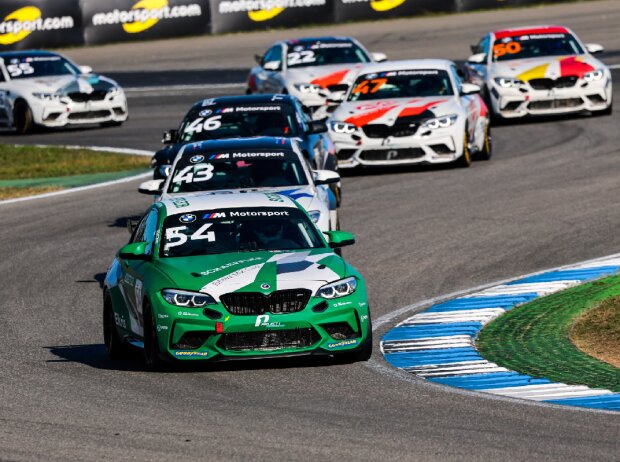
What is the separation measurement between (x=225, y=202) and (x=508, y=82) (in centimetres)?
1377

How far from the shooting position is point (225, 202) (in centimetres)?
1224

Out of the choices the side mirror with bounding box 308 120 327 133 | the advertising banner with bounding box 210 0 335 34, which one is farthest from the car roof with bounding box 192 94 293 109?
the advertising banner with bounding box 210 0 335 34

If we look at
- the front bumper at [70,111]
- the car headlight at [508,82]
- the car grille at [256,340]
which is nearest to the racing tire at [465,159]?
the car headlight at [508,82]

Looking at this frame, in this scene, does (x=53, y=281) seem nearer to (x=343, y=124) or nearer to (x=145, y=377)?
(x=145, y=377)

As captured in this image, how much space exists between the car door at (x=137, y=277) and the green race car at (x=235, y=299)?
0.01 m

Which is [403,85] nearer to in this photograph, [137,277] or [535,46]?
[535,46]

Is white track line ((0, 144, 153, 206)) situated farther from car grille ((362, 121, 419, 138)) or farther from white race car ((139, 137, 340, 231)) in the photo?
white race car ((139, 137, 340, 231))

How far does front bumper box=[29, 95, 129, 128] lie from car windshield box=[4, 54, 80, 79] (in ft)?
2.57

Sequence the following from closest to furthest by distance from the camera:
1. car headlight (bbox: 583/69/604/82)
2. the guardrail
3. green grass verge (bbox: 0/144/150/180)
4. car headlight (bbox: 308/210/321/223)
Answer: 1. car headlight (bbox: 308/210/321/223)
2. green grass verge (bbox: 0/144/150/180)
3. car headlight (bbox: 583/69/604/82)
4. the guardrail

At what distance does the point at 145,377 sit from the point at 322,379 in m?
1.22

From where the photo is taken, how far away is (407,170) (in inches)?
882

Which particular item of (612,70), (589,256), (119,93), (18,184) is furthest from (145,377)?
(612,70)

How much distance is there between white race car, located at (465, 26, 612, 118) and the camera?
82.0 ft

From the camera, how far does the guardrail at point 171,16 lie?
38.4 m
